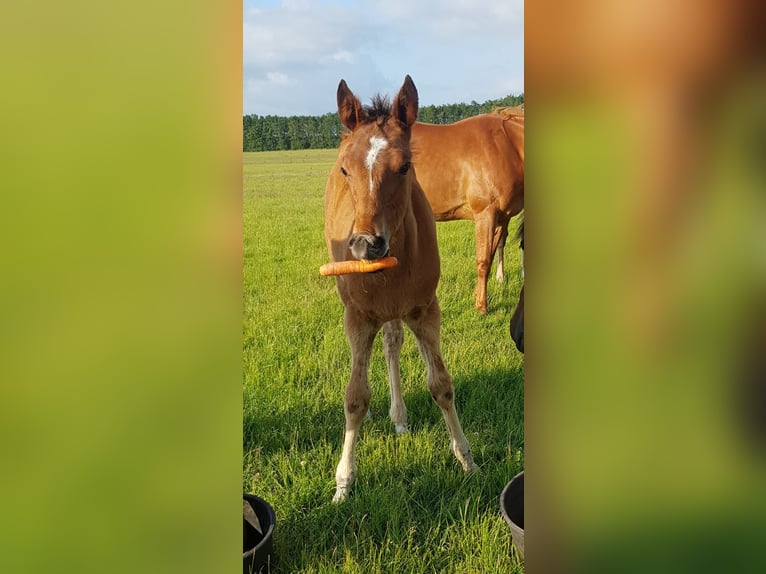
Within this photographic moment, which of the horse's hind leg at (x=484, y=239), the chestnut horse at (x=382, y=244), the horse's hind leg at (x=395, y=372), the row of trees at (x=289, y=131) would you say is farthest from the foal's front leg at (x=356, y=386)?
the horse's hind leg at (x=484, y=239)

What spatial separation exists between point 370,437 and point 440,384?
0.48m

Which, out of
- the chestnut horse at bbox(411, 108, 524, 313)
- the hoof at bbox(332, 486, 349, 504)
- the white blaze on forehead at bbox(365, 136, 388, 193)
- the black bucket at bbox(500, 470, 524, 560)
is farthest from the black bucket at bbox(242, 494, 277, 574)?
the chestnut horse at bbox(411, 108, 524, 313)

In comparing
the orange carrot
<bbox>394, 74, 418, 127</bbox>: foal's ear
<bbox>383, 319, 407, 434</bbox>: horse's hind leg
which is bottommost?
<bbox>383, 319, 407, 434</bbox>: horse's hind leg

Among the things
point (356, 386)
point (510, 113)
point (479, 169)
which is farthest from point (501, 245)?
point (356, 386)

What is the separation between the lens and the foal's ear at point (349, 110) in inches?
86.2

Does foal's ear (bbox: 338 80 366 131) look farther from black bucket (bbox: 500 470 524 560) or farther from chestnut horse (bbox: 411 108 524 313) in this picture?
chestnut horse (bbox: 411 108 524 313)

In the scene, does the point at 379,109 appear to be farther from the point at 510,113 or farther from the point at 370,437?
the point at 510,113

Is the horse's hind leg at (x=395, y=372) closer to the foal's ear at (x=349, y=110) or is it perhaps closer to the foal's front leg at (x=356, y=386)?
the foal's front leg at (x=356, y=386)

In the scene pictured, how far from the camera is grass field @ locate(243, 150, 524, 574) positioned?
2275 mm

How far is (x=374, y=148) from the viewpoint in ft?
7.26
